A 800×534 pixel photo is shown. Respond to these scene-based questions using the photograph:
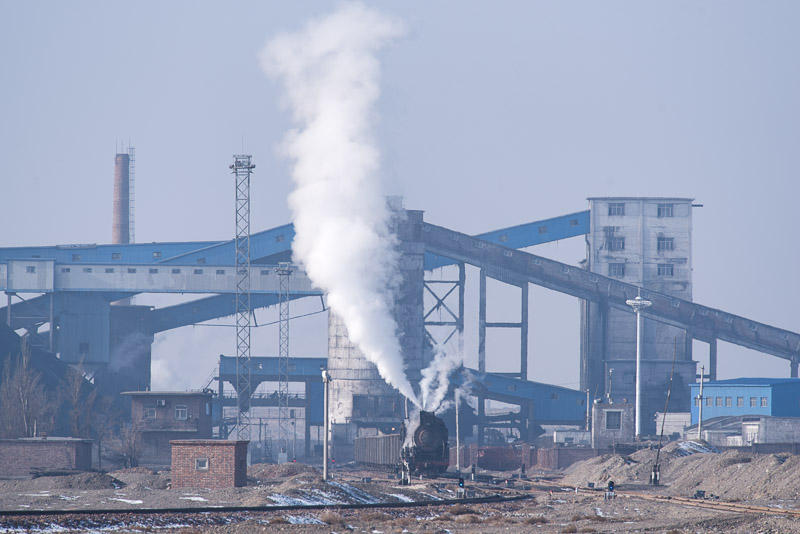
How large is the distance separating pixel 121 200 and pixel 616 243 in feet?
133

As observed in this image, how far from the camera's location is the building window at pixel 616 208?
3558 inches

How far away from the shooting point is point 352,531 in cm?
2900

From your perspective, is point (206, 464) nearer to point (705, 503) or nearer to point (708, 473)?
point (705, 503)

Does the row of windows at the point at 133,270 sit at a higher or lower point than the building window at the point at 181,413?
higher

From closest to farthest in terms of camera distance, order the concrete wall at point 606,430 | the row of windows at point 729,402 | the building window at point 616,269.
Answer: the concrete wall at point 606,430 → the row of windows at point 729,402 → the building window at point 616,269

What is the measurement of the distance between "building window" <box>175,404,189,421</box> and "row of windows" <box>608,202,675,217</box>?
38.9 meters

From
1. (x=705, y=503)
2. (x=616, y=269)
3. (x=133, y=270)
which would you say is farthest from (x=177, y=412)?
(x=616, y=269)

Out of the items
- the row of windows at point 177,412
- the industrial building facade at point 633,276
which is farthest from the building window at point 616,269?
the row of windows at point 177,412

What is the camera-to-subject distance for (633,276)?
8988cm

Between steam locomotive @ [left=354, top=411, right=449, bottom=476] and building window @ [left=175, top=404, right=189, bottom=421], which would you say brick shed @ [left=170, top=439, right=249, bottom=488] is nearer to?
steam locomotive @ [left=354, top=411, right=449, bottom=476]

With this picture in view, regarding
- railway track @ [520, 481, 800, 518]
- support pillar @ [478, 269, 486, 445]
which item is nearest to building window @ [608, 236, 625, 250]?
support pillar @ [478, 269, 486, 445]

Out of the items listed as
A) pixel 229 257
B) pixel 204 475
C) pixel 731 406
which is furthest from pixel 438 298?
pixel 204 475

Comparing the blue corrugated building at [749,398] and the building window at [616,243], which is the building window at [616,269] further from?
the blue corrugated building at [749,398]

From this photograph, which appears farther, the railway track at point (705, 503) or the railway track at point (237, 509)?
the railway track at point (705, 503)
